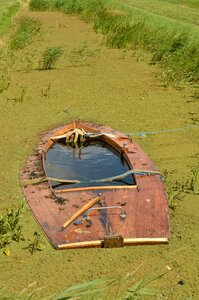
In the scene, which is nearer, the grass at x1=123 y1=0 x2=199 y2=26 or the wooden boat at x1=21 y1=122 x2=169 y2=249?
the wooden boat at x1=21 y1=122 x2=169 y2=249

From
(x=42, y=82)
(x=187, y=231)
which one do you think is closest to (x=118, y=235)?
(x=187, y=231)

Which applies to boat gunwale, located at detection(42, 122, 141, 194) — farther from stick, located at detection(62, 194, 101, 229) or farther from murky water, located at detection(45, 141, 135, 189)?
stick, located at detection(62, 194, 101, 229)

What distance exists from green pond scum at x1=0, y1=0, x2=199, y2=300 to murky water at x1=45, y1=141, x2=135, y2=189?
0.39m

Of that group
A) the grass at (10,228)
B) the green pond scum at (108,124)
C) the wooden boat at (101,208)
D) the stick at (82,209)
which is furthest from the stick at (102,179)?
the grass at (10,228)

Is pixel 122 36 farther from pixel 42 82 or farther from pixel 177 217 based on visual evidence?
pixel 177 217

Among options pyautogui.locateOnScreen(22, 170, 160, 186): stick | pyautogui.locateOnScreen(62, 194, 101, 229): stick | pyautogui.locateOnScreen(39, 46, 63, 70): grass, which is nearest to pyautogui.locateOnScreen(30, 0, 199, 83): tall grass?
pyautogui.locateOnScreen(39, 46, 63, 70): grass

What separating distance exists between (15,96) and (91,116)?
179cm

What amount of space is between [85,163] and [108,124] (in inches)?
52.7

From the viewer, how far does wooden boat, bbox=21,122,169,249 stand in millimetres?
4406

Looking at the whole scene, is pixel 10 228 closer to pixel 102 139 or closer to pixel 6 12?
pixel 102 139

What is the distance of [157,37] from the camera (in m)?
13.0

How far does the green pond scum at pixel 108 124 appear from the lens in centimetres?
393

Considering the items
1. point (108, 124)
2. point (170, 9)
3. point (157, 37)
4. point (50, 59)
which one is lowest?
point (108, 124)

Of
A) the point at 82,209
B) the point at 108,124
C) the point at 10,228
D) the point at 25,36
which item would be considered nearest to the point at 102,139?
the point at 108,124
